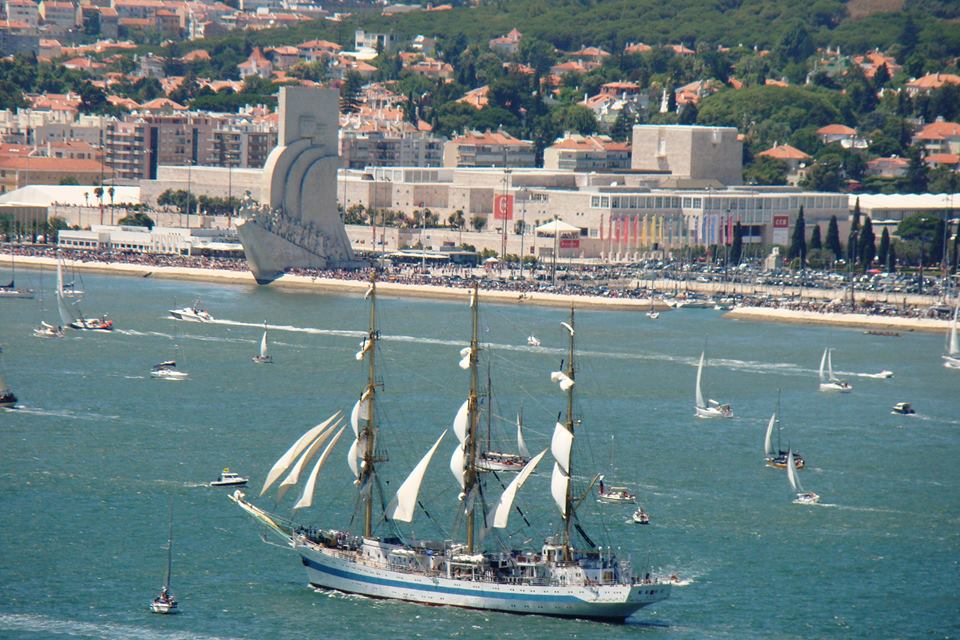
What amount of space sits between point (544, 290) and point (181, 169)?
80.4 feet

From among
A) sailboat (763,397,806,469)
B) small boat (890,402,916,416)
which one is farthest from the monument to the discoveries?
sailboat (763,397,806,469)

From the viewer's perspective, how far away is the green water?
26812 mm

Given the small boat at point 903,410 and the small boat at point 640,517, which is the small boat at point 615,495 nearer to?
the small boat at point 640,517

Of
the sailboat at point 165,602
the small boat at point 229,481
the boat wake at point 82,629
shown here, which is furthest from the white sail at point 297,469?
the small boat at point 229,481

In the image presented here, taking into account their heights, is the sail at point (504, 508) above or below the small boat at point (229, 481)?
above

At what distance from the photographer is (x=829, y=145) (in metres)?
91.6

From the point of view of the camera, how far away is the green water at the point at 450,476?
88.0ft

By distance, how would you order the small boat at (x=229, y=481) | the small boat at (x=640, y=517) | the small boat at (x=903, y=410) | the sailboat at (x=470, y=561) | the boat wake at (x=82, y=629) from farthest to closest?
the small boat at (x=903, y=410)
the small boat at (x=229, y=481)
the small boat at (x=640, y=517)
the sailboat at (x=470, y=561)
the boat wake at (x=82, y=629)

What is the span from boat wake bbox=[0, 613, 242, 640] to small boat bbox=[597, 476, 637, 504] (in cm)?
811

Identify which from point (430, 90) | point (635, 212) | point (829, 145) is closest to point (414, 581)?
point (635, 212)

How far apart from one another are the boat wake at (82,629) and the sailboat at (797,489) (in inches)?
419

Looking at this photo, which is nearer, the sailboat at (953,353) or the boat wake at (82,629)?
the boat wake at (82,629)

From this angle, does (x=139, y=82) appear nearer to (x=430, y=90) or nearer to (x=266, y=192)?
(x=430, y=90)

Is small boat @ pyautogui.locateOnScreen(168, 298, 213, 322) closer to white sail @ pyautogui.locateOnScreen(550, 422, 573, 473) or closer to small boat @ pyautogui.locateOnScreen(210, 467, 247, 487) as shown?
small boat @ pyautogui.locateOnScreen(210, 467, 247, 487)
